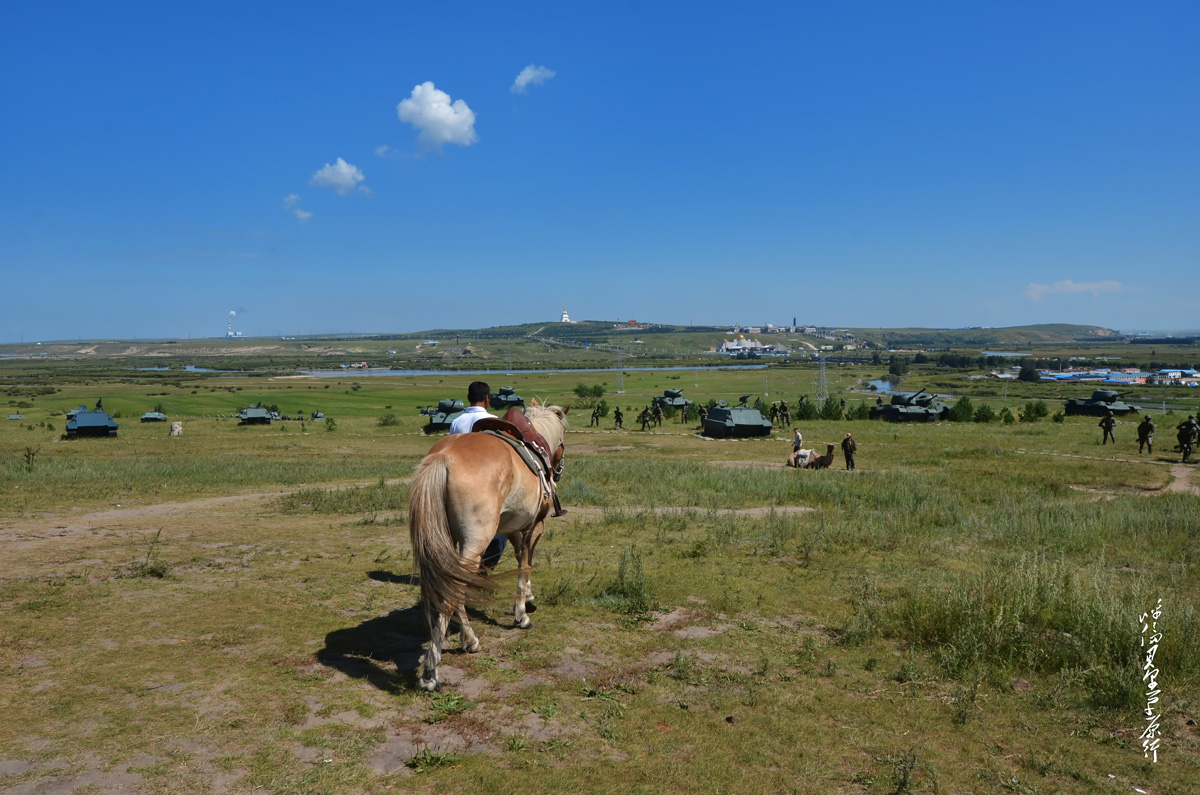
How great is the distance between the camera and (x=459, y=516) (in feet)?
21.4

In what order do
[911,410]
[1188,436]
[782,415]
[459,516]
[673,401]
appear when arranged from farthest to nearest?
[673,401] → [911,410] → [782,415] → [1188,436] → [459,516]

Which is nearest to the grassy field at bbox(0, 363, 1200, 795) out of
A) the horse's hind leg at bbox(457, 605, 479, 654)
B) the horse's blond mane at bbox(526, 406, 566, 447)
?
the horse's hind leg at bbox(457, 605, 479, 654)

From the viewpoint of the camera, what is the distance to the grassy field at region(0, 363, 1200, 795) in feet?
16.6

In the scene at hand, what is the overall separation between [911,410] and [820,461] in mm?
29530

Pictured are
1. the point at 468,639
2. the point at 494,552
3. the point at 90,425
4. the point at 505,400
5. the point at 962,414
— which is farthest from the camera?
the point at 962,414

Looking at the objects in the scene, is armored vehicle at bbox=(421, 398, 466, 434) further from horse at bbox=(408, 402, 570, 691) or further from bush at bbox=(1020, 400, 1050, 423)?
bush at bbox=(1020, 400, 1050, 423)

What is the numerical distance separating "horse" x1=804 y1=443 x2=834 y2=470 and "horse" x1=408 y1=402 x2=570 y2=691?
21077mm

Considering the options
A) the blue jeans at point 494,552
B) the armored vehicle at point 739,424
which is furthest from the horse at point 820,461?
the blue jeans at point 494,552

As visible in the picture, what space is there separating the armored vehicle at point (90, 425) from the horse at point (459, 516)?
43.2 metres

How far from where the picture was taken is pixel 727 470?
2480 centimetres

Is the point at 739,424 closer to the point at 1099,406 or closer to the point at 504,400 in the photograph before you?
the point at 504,400

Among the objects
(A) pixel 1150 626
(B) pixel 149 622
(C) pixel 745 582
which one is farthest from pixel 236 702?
(A) pixel 1150 626

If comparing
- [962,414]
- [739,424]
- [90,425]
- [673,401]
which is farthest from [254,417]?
[962,414]

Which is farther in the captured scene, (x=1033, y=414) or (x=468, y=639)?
(x=1033, y=414)
